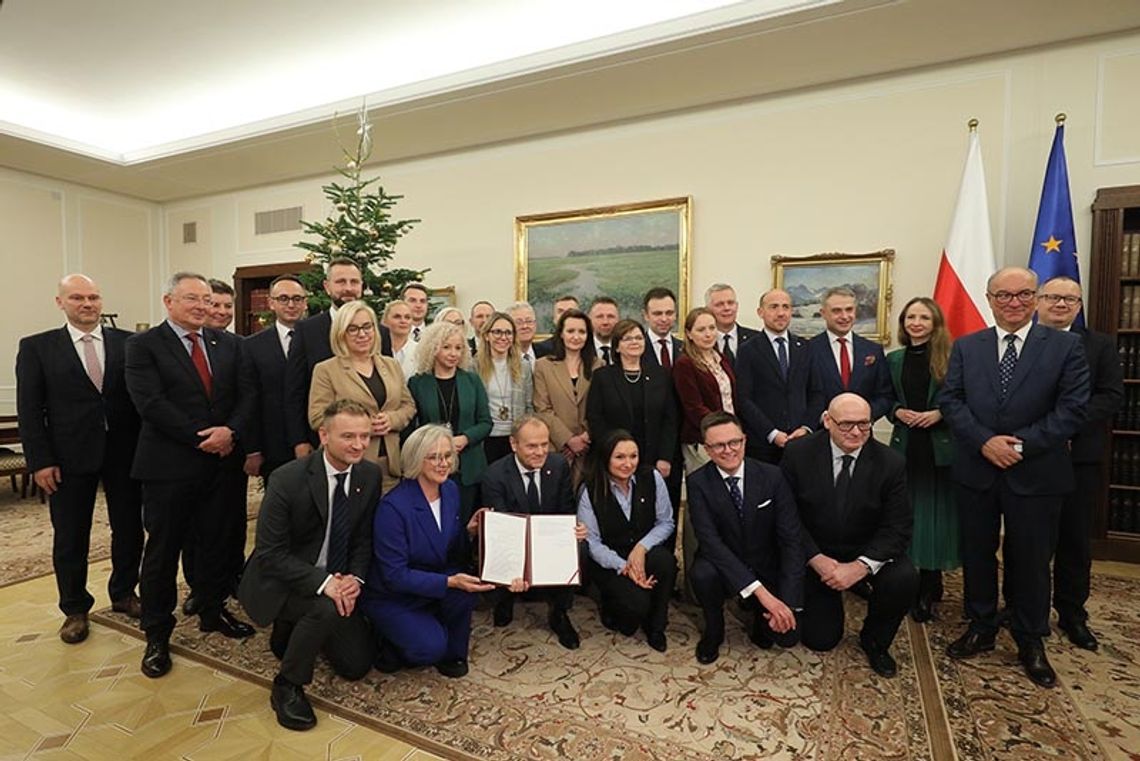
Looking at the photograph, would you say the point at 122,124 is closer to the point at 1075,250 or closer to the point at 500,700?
the point at 500,700

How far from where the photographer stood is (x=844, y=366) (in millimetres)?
3473

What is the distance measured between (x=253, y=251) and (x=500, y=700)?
7.12 m

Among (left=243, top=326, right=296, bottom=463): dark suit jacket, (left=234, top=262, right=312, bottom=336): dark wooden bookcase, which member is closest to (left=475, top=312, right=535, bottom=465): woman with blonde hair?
(left=243, top=326, right=296, bottom=463): dark suit jacket

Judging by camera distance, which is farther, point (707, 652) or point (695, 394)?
point (695, 394)

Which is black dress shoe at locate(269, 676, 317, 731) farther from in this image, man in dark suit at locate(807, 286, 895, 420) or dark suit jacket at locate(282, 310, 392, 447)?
man in dark suit at locate(807, 286, 895, 420)

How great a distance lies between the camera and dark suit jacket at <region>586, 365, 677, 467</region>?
325cm

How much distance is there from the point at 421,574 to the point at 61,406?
204 centimetres

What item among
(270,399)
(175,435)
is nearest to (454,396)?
(270,399)

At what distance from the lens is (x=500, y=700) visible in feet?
8.23

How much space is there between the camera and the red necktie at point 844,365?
3.45 meters

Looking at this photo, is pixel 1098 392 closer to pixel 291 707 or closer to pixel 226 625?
pixel 291 707

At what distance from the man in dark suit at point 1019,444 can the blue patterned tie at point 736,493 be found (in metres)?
0.97

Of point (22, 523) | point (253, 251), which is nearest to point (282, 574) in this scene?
point (22, 523)

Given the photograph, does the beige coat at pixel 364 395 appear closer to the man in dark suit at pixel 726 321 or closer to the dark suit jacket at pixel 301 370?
the dark suit jacket at pixel 301 370
